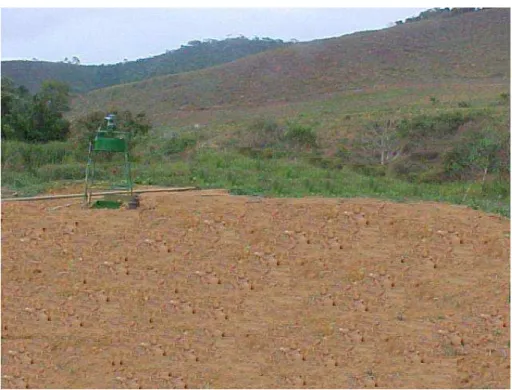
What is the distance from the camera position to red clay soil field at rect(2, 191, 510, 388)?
3.71 meters

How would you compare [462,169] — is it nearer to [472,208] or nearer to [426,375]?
[472,208]

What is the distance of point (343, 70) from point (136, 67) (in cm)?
1436

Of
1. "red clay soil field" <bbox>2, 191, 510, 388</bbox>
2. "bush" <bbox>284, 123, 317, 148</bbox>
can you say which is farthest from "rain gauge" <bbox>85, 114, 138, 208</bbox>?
"bush" <bbox>284, 123, 317, 148</bbox>

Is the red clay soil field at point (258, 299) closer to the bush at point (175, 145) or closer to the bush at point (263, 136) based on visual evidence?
the bush at point (175, 145)

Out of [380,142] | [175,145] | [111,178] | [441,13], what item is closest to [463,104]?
[380,142]

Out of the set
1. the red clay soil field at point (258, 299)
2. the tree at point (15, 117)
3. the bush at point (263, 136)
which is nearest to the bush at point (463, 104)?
the bush at point (263, 136)

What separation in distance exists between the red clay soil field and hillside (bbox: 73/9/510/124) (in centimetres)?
1994

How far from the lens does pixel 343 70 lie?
2914 cm

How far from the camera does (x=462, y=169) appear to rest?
1152 centimetres

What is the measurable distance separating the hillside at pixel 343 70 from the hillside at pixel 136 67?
5127 millimetres

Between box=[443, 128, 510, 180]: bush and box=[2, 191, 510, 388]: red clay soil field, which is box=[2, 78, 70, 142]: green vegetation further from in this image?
box=[2, 191, 510, 388]: red clay soil field

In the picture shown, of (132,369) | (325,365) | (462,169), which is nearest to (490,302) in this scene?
(325,365)

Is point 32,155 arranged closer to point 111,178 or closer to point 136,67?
point 111,178

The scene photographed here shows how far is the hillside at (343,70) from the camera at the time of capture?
2722cm
